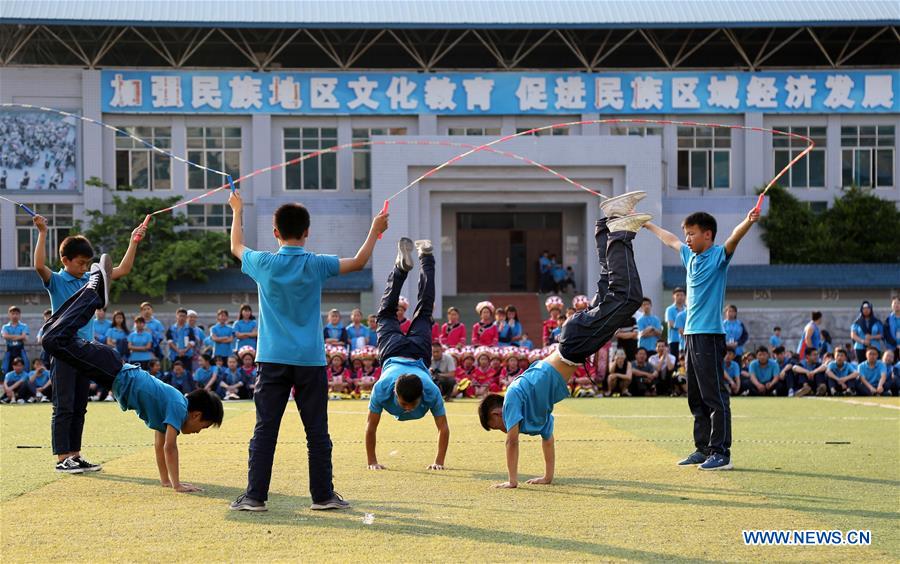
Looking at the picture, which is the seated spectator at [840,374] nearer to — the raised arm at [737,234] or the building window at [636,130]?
the raised arm at [737,234]

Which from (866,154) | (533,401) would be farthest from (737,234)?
(866,154)

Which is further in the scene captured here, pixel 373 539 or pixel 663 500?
pixel 663 500

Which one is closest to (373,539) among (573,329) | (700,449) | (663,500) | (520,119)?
(663,500)

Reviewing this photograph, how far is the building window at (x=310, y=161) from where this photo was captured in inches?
1423

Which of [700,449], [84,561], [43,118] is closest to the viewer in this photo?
[84,561]

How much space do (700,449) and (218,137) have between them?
28809 mm

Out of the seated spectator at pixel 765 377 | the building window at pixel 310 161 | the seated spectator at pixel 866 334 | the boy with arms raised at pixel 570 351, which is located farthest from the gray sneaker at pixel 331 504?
the building window at pixel 310 161

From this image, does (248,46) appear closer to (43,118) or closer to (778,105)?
(43,118)

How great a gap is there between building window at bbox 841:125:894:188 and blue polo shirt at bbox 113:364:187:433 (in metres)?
32.7

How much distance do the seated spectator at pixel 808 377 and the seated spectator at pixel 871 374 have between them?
2.12 ft

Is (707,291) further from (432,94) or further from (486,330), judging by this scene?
(432,94)

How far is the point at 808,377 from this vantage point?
2092 cm

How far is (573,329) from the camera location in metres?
8.71

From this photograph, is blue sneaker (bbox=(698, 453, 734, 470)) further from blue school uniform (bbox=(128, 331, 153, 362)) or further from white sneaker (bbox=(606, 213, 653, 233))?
blue school uniform (bbox=(128, 331, 153, 362))
